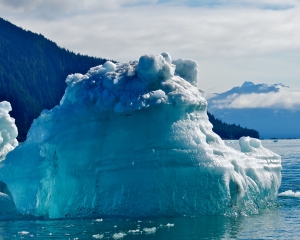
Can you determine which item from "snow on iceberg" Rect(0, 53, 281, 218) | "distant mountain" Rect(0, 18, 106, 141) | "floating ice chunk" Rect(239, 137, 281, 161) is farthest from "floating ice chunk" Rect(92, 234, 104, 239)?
"distant mountain" Rect(0, 18, 106, 141)

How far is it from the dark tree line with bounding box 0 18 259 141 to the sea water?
388ft

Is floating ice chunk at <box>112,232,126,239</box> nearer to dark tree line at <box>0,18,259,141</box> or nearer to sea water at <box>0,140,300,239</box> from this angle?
sea water at <box>0,140,300,239</box>

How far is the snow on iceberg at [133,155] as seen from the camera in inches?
808

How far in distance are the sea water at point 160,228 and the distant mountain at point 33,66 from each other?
11984cm

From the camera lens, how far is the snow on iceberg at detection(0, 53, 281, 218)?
2052 centimetres

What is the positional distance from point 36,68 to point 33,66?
0.96 m

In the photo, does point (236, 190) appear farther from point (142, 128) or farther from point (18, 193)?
point (18, 193)

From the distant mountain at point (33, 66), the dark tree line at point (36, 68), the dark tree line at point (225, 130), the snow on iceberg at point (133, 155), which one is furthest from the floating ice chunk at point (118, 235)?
the dark tree line at point (225, 130)

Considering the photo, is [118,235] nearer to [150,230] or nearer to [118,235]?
A: [118,235]

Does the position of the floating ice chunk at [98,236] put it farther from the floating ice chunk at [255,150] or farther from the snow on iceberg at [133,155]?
the floating ice chunk at [255,150]

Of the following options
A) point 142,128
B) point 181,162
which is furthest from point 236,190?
point 142,128

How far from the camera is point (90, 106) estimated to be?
21.6 m

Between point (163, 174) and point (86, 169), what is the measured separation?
273 centimetres

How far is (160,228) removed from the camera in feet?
62.4
